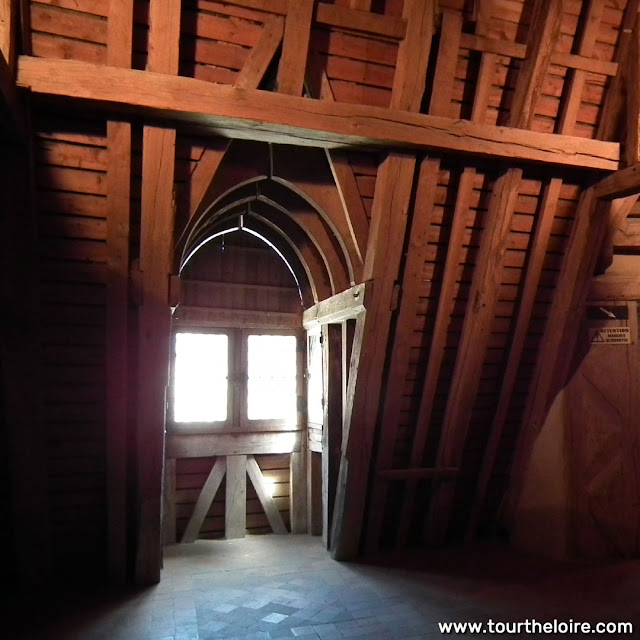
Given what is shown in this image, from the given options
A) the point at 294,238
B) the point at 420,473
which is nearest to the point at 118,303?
the point at 294,238

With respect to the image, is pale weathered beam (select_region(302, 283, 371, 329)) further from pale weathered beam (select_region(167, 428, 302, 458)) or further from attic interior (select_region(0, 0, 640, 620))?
pale weathered beam (select_region(167, 428, 302, 458))

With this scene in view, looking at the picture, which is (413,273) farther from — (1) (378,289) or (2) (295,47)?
(2) (295,47)

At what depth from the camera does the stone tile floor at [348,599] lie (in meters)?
2.94

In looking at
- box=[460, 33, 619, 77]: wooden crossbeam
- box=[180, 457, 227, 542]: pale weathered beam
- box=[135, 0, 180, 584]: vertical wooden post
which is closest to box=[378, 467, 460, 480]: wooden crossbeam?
box=[135, 0, 180, 584]: vertical wooden post

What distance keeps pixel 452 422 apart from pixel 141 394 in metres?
2.11

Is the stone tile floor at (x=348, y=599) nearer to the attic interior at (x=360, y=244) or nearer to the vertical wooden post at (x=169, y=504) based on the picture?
the attic interior at (x=360, y=244)

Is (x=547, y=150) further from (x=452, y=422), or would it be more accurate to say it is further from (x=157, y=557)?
(x=157, y=557)

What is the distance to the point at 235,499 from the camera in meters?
5.21

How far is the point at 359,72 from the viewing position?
3.14 m

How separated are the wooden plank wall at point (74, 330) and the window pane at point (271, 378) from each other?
2.06 metres

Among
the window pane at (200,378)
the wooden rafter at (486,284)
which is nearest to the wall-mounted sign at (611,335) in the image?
the wooden rafter at (486,284)

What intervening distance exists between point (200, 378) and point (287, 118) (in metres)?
2.95

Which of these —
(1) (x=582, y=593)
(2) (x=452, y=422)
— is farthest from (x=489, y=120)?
(1) (x=582, y=593)

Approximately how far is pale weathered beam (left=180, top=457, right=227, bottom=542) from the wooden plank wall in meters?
1.47
